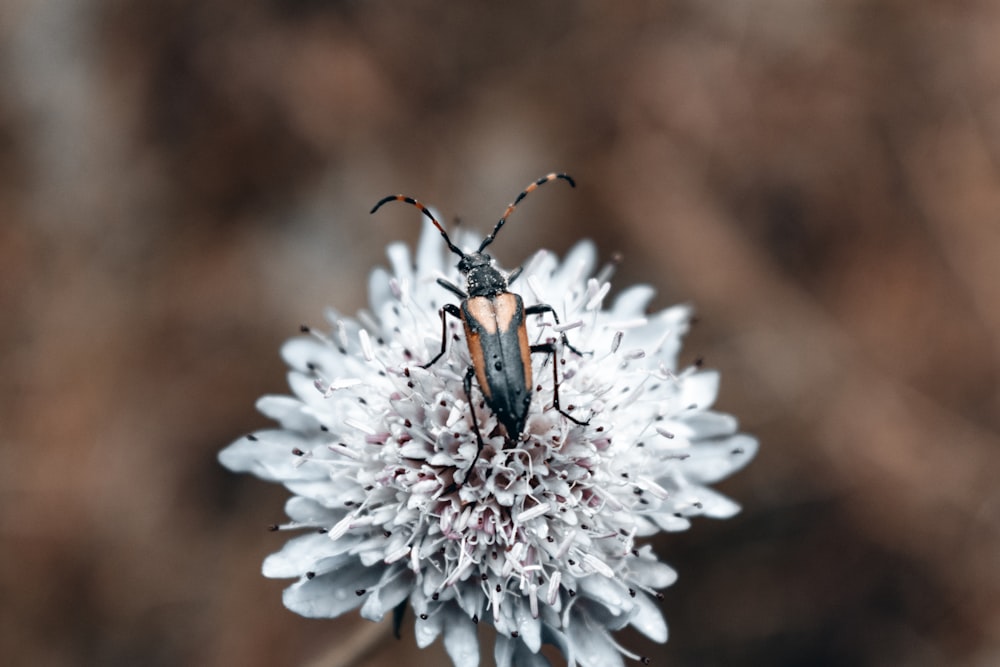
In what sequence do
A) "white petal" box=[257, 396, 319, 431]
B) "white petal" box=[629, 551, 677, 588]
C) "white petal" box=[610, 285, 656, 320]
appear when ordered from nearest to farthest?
"white petal" box=[629, 551, 677, 588], "white petal" box=[257, 396, 319, 431], "white petal" box=[610, 285, 656, 320]

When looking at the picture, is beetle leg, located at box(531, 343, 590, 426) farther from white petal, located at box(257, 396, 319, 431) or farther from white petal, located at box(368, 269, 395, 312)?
white petal, located at box(257, 396, 319, 431)

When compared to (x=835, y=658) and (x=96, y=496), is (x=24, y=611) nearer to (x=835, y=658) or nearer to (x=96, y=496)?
(x=96, y=496)

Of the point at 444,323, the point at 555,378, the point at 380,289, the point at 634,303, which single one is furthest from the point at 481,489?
the point at 634,303

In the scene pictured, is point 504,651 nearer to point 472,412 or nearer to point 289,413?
point 472,412

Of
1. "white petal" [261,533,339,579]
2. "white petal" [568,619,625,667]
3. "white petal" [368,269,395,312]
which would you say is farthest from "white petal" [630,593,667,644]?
"white petal" [368,269,395,312]

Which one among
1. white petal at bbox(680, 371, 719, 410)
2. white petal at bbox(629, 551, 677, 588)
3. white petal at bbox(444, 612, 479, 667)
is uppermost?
white petal at bbox(680, 371, 719, 410)

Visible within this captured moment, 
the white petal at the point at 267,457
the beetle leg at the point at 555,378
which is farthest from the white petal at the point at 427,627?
→ the beetle leg at the point at 555,378

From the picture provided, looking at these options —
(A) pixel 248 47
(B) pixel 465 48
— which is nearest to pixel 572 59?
(B) pixel 465 48
